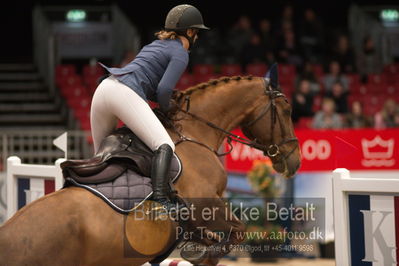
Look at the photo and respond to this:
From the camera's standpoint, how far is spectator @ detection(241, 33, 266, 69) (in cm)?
1284

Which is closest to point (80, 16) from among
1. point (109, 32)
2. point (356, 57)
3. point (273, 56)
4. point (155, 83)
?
point (109, 32)

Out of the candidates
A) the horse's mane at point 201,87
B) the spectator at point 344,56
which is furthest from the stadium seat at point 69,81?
the horse's mane at point 201,87

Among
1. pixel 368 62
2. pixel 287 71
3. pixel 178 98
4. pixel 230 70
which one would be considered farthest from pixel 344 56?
pixel 178 98

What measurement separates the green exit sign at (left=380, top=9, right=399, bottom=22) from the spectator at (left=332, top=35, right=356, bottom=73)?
6.97ft

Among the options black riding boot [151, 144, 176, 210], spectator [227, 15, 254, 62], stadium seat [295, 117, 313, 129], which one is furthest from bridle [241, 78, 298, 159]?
spectator [227, 15, 254, 62]

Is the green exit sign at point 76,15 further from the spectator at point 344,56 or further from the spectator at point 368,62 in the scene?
the spectator at point 368,62

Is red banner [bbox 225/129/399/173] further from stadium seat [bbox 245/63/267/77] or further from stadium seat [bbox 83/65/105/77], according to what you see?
stadium seat [bbox 83/65/105/77]

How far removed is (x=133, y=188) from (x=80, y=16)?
406 inches

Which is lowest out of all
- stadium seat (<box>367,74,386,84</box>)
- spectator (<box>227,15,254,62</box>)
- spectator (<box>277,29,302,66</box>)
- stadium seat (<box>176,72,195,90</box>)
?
stadium seat (<box>367,74,386,84</box>)

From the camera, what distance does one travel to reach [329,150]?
8.03 meters

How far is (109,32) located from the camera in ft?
45.6

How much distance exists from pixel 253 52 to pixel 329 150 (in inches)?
202

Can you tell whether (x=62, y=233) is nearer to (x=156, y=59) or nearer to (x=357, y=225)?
(x=156, y=59)

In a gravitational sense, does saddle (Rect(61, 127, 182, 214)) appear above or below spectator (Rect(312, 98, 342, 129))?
above
